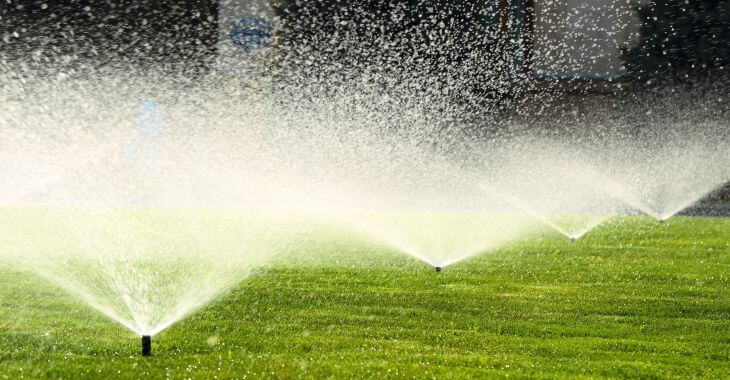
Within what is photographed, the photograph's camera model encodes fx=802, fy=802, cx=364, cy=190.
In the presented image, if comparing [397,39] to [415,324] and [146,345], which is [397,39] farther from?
[146,345]

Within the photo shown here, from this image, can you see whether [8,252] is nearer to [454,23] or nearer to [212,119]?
[212,119]

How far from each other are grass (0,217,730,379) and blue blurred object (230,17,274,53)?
1074 cm

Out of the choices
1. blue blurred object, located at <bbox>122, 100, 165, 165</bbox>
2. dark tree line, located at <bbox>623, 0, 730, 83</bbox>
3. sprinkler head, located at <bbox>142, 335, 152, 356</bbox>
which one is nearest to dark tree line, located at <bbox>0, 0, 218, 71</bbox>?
blue blurred object, located at <bbox>122, 100, 165, 165</bbox>

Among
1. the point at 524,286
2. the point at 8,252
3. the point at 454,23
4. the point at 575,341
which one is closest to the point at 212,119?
the point at 454,23

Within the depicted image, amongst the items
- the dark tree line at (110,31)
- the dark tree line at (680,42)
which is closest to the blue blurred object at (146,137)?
the dark tree line at (110,31)

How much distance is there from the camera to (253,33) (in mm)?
18641

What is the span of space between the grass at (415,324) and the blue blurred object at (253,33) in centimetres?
1074

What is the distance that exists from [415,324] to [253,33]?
552 inches

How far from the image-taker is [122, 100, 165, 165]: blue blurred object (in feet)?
51.5

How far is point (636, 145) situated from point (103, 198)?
11.3 metres

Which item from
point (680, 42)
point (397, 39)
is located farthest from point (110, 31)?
point (680, 42)

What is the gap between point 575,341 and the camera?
5.32 metres

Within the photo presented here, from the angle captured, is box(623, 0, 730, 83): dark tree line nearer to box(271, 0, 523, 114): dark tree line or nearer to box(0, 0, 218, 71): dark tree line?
box(271, 0, 523, 114): dark tree line

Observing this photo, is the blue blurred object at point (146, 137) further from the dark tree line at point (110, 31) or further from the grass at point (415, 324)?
the grass at point (415, 324)
